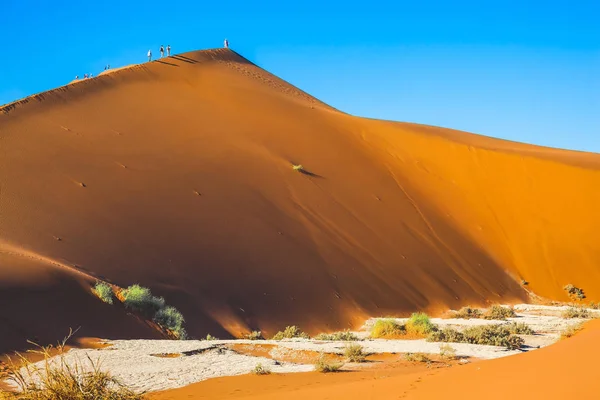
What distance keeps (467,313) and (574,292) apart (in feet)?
28.6

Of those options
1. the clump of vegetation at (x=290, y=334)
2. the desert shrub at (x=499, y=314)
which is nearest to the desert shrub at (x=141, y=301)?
the clump of vegetation at (x=290, y=334)

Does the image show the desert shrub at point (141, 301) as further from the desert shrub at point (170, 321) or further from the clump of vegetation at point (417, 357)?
the clump of vegetation at point (417, 357)

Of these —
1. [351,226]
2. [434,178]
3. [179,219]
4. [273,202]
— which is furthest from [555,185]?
[179,219]

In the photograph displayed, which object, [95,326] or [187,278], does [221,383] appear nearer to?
[95,326]

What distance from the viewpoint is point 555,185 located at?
36.4 m

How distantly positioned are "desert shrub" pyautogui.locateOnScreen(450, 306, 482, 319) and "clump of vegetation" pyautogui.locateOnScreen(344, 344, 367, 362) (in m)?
9.84

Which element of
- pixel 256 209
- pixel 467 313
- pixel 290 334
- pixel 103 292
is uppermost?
pixel 256 209

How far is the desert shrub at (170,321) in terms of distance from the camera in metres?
14.8

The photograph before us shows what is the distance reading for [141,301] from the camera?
49.0 feet

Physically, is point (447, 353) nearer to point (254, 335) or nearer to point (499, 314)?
point (254, 335)

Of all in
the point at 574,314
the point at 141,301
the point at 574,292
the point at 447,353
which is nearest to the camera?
the point at 447,353

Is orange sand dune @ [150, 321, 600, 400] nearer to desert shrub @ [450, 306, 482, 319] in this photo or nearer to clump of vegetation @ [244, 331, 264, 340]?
clump of vegetation @ [244, 331, 264, 340]

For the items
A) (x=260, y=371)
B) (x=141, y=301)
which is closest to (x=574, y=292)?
(x=141, y=301)

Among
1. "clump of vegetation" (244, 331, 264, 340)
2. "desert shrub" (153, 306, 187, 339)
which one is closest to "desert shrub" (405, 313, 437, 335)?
"clump of vegetation" (244, 331, 264, 340)
